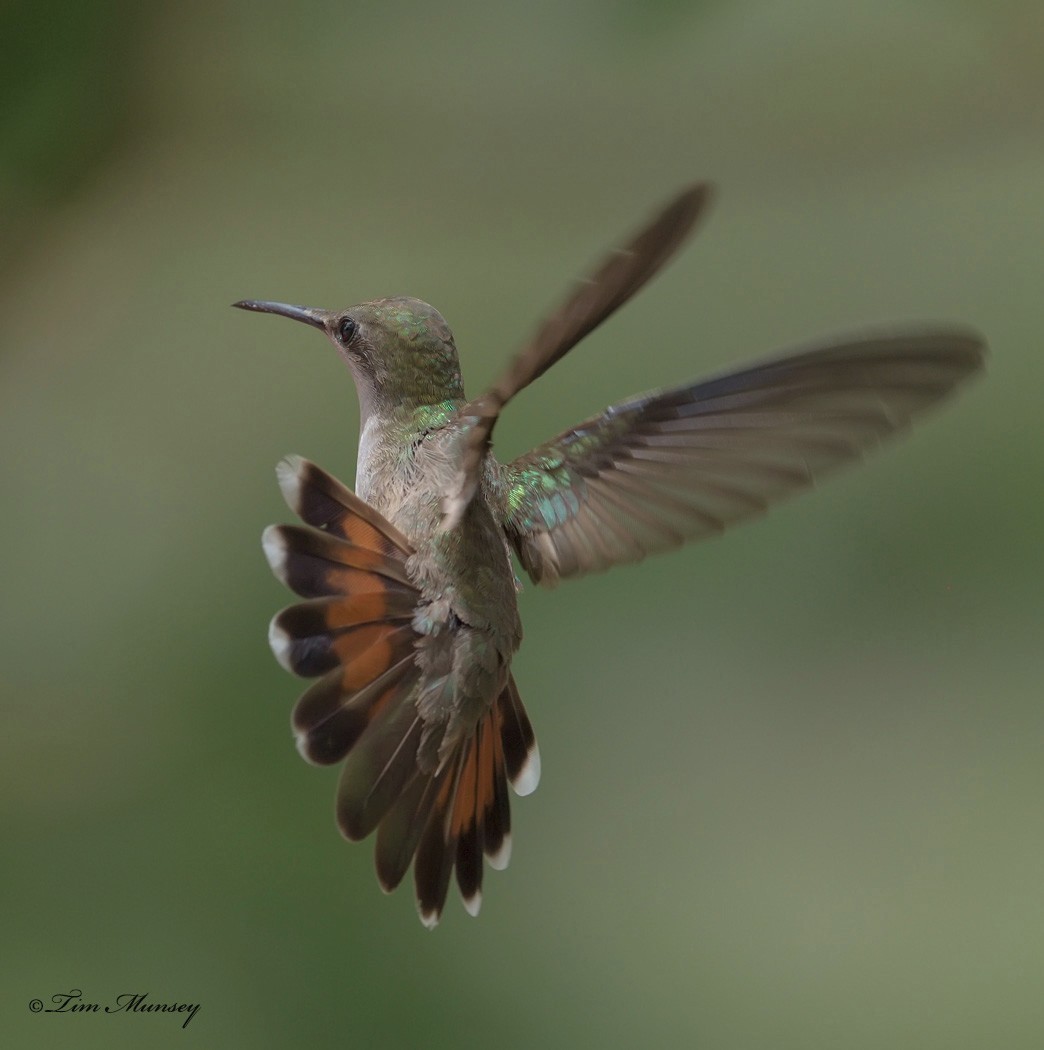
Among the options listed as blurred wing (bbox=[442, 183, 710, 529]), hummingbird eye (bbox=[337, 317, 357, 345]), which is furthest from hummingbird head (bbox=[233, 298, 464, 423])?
blurred wing (bbox=[442, 183, 710, 529])

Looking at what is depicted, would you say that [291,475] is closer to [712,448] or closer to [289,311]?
[289,311]

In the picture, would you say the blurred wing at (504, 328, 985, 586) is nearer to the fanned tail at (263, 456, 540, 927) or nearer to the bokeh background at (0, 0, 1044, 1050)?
the fanned tail at (263, 456, 540, 927)

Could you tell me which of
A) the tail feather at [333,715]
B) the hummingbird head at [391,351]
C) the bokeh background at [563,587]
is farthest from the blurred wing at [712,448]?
the bokeh background at [563,587]

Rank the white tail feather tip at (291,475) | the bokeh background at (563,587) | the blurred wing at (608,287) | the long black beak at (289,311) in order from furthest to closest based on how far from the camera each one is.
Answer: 1. the bokeh background at (563,587)
2. the long black beak at (289,311)
3. the white tail feather tip at (291,475)
4. the blurred wing at (608,287)

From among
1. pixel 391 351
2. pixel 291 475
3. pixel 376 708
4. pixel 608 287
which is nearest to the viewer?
pixel 608 287

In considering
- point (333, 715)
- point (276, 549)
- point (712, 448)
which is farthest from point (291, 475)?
point (712, 448)

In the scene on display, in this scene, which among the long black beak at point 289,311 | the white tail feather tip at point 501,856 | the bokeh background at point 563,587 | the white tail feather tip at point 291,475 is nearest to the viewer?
the white tail feather tip at point 291,475

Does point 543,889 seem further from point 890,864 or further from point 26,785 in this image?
point 26,785

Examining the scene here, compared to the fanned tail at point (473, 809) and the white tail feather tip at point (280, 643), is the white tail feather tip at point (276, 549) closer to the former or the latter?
the white tail feather tip at point (280, 643)
